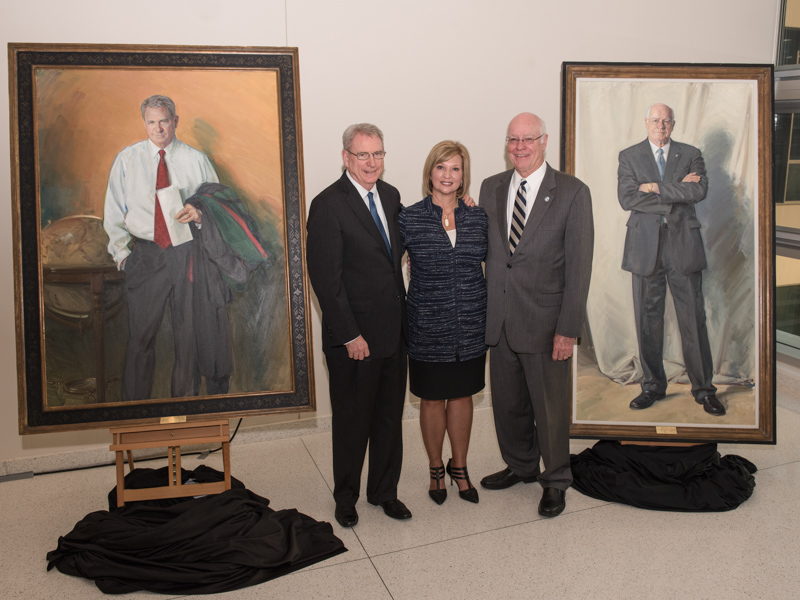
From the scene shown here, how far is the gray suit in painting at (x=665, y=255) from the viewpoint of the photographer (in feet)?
11.6

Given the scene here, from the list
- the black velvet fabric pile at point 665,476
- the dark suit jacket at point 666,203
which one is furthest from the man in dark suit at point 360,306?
the dark suit jacket at point 666,203

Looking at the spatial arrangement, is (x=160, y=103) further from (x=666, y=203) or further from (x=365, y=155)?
(x=666, y=203)

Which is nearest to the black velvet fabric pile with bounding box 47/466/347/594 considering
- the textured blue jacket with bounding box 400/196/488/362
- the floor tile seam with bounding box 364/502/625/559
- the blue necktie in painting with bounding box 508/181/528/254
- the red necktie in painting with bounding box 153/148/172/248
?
the floor tile seam with bounding box 364/502/625/559

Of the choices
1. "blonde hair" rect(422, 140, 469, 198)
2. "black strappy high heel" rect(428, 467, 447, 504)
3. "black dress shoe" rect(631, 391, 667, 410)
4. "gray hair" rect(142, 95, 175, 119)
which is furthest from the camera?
"black dress shoe" rect(631, 391, 667, 410)

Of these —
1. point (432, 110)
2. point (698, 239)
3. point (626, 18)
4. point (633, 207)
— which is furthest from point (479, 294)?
point (626, 18)

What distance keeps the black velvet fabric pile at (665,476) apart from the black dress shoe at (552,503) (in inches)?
8.6

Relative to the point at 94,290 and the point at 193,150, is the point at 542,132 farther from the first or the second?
the point at 94,290

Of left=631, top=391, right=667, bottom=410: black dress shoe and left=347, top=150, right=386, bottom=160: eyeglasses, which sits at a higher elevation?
left=347, top=150, right=386, bottom=160: eyeglasses

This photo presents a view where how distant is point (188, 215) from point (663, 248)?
8.28 feet

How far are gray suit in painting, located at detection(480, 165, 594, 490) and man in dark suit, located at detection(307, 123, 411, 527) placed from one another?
49 cm

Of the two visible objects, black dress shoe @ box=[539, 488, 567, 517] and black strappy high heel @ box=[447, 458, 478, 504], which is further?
black strappy high heel @ box=[447, 458, 478, 504]

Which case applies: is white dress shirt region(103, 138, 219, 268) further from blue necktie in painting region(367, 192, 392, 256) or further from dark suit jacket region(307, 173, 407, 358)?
blue necktie in painting region(367, 192, 392, 256)

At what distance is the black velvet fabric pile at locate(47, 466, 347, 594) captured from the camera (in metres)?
2.70

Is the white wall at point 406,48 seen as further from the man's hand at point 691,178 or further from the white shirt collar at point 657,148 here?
the man's hand at point 691,178
